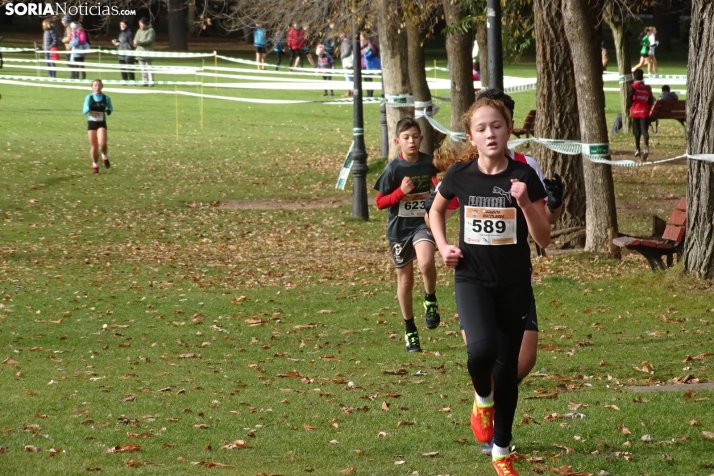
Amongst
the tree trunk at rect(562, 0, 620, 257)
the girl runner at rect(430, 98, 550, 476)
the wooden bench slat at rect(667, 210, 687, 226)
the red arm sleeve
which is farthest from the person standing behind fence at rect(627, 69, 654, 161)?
the girl runner at rect(430, 98, 550, 476)

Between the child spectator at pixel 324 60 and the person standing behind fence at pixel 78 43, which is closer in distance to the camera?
the person standing behind fence at pixel 78 43

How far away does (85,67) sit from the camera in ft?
144

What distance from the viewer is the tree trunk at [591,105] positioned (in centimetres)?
1312

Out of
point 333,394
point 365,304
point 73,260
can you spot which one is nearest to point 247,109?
point 73,260

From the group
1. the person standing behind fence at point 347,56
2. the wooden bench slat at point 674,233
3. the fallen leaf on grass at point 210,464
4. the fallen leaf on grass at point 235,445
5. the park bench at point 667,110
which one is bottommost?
the fallen leaf on grass at point 235,445

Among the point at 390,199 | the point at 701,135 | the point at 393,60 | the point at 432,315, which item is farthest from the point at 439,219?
the point at 393,60

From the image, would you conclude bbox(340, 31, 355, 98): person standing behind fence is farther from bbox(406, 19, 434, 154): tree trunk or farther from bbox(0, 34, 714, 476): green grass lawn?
bbox(0, 34, 714, 476): green grass lawn

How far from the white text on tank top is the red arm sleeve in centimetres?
328

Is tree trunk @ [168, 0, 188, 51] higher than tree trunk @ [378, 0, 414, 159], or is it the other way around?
tree trunk @ [168, 0, 188, 51]

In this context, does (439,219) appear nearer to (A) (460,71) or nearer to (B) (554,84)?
(B) (554,84)

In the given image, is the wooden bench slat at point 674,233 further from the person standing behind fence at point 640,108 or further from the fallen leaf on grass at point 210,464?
the person standing behind fence at point 640,108

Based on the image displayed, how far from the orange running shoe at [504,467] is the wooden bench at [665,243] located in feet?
21.6

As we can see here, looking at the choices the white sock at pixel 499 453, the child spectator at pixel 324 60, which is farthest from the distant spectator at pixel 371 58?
the white sock at pixel 499 453

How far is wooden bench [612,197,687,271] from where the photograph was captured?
11.8m
